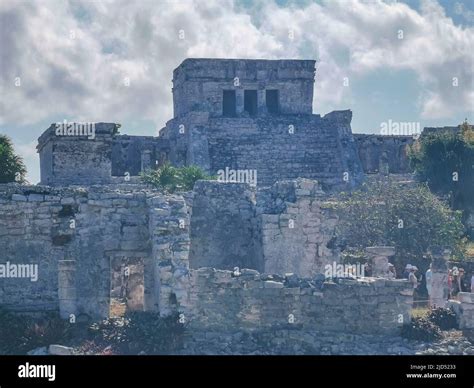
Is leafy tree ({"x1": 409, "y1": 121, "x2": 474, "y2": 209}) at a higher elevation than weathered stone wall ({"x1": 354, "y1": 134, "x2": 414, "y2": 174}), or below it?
below

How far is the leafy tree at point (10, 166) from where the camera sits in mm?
26016

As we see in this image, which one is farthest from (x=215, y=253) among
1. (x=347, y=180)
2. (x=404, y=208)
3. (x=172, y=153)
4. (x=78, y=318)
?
(x=172, y=153)

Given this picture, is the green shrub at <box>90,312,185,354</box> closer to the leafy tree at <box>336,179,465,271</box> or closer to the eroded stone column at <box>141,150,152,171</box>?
the leafy tree at <box>336,179,465,271</box>

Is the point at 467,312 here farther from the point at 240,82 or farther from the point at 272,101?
the point at 272,101

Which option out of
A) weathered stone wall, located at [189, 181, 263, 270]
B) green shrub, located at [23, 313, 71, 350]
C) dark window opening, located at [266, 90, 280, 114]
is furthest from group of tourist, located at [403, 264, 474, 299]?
dark window opening, located at [266, 90, 280, 114]

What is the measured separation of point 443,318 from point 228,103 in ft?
89.5

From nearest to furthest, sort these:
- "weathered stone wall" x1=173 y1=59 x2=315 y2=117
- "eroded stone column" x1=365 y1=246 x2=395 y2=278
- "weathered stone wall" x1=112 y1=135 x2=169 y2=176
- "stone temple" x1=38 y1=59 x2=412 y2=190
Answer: "eroded stone column" x1=365 y1=246 x2=395 y2=278
"stone temple" x1=38 y1=59 x2=412 y2=190
"weathered stone wall" x1=112 y1=135 x2=169 y2=176
"weathered stone wall" x1=173 y1=59 x2=315 y2=117

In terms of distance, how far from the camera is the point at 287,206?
19922 millimetres

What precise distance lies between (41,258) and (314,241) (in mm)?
5800

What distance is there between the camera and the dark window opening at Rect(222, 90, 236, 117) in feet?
143

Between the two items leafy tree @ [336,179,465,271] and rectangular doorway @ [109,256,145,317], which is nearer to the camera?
rectangular doorway @ [109,256,145,317]

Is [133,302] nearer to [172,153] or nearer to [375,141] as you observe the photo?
[172,153]

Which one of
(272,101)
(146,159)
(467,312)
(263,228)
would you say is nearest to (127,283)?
(263,228)

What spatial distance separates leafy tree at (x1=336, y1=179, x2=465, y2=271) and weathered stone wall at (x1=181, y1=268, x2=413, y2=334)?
9267 mm
